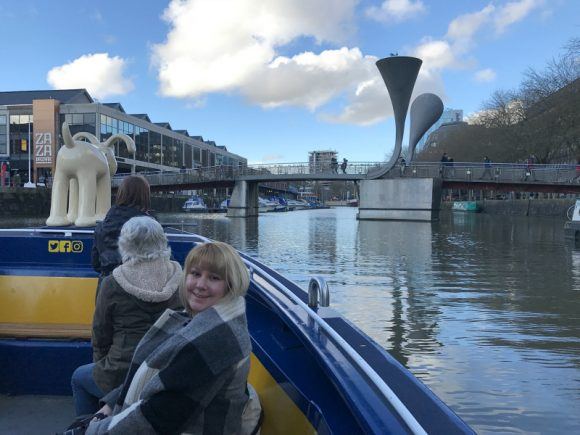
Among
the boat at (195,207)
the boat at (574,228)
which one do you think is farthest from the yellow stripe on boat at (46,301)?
the boat at (195,207)

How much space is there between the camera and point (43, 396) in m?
3.76

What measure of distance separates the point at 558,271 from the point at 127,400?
1163 centimetres

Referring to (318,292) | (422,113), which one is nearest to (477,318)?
(318,292)

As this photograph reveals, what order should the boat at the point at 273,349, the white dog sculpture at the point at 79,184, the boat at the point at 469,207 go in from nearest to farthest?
the boat at the point at 273,349 → the white dog sculpture at the point at 79,184 → the boat at the point at 469,207

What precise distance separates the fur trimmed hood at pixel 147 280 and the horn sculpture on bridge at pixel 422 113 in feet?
114

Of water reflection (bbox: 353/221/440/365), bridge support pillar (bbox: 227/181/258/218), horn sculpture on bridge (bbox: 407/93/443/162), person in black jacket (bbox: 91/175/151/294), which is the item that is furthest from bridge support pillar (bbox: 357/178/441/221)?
person in black jacket (bbox: 91/175/151/294)

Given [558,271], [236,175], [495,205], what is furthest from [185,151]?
[558,271]

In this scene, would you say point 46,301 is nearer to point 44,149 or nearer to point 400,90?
point 400,90

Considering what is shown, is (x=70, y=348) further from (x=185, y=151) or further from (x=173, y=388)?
(x=185, y=151)

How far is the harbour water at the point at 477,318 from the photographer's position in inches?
175

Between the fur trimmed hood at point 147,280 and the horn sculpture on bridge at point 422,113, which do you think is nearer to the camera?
the fur trimmed hood at point 147,280

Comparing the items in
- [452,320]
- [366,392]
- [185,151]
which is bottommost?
[452,320]

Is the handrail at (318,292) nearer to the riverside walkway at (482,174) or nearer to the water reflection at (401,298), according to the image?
the water reflection at (401,298)

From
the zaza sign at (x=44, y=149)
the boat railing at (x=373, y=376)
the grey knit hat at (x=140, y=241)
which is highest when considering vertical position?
the zaza sign at (x=44, y=149)
